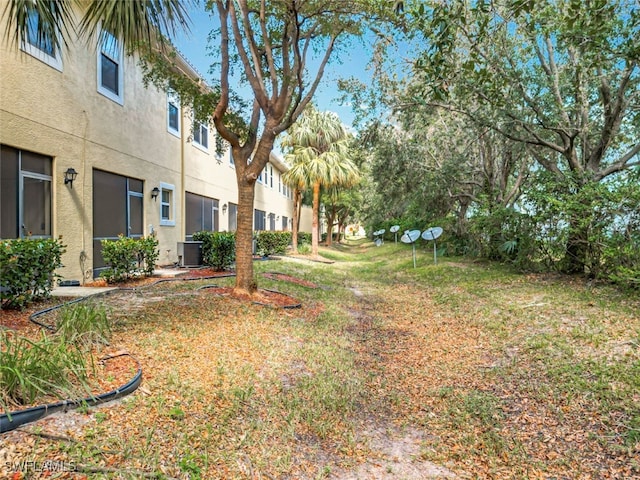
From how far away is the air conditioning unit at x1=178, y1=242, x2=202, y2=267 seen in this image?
11.7m

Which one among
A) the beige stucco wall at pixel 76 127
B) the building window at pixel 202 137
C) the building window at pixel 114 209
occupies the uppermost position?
the building window at pixel 202 137

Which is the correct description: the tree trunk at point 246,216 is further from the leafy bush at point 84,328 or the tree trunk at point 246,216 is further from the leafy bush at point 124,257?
the leafy bush at point 84,328

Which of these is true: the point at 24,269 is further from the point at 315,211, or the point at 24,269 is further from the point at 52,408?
the point at 315,211

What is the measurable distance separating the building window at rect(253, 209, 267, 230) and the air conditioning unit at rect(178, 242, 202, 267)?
10.1 meters

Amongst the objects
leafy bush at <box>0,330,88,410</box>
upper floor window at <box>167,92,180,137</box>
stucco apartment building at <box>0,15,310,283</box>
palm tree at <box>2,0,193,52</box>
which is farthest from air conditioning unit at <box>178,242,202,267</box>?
leafy bush at <box>0,330,88,410</box>

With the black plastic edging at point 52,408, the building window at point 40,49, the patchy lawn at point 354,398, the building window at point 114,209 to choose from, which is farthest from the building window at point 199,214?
the black plastic edging at point 52,408

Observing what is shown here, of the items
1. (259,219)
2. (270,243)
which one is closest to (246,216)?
(270,243)

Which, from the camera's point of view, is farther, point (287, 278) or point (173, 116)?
point (173, 116)

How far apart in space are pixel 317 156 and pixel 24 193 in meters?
14.8

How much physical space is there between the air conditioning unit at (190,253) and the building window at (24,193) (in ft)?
14.9

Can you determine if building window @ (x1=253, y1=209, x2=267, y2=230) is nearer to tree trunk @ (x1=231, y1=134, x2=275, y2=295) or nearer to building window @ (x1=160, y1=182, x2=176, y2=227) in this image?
building window @ (x1=160, y1=182, x2=176, y2=227)

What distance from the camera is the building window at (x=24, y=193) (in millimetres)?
6348

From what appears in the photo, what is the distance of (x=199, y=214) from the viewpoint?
14828 millimetres

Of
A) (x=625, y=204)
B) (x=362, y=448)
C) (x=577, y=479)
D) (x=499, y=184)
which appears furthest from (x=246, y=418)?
(x=499, y=184)
